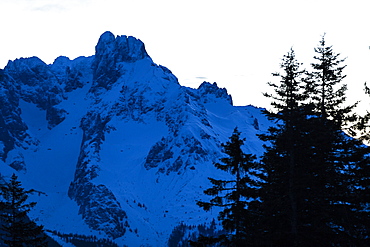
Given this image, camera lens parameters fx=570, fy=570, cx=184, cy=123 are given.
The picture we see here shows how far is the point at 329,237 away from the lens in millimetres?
28094

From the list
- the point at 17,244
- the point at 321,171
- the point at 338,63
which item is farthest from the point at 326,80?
the point at 17,244

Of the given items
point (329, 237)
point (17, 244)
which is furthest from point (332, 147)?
point (17, 244)

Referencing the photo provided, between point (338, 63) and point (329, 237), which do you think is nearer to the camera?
point (329, 237)

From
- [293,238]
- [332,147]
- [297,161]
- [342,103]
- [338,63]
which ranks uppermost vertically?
[338,63]

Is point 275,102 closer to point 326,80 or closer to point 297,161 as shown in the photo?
point 297,161

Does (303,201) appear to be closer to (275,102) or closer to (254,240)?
(254,240)

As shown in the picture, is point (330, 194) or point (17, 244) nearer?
point (330, 194)

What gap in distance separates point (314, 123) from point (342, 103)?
9794mm

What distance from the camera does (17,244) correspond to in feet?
120

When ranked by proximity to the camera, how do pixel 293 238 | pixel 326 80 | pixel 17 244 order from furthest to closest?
pixel 326 80
pixel 17 244
pixel 293 238

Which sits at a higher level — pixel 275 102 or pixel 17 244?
pixel 275 102

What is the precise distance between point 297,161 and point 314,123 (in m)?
2.12

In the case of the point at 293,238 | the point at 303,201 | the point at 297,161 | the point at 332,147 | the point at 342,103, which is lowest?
the point at 293,238

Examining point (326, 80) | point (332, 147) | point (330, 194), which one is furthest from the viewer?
point (326, 80)
